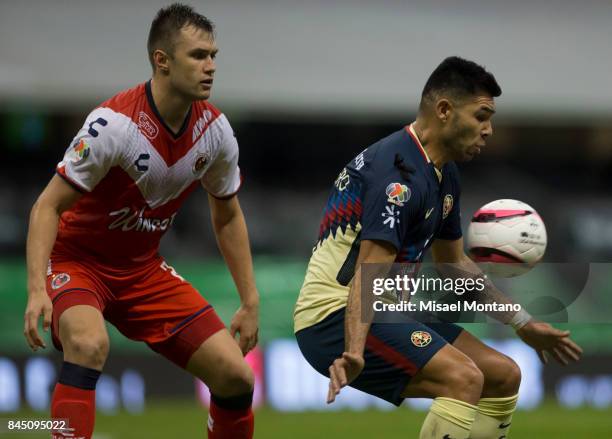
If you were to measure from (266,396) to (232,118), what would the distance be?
7996 mm

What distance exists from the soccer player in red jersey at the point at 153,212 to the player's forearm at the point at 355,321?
779mm

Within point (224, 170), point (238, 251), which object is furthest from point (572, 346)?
point (224, 170)

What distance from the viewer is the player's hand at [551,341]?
6.07 metres

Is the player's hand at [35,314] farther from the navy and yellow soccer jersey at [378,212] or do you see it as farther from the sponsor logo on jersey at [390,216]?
the sponsor logo on jersey at [390,216]

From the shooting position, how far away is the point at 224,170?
21.7 feet

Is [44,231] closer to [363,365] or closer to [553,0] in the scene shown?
[363,365]

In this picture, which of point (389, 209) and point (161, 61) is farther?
point (161, 61)

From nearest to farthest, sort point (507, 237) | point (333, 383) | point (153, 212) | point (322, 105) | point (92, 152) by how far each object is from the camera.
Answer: point (333, 383)
point (92, 152)
point (507, 237)
point (153, 212)
point (322, 105)

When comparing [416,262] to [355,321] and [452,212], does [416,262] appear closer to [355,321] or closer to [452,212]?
[452,212]

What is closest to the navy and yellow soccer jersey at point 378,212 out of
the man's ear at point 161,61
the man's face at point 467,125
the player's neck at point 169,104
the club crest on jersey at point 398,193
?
the club crest on jersey at point 398,193

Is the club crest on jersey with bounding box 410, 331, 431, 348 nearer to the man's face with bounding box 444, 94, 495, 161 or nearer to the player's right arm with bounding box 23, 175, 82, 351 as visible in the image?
the man's face with bounding box 444, 94, 495, 161

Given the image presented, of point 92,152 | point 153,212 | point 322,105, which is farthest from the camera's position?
point 322,105

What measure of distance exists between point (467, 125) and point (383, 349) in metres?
1.21

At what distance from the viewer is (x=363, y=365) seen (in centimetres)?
555
